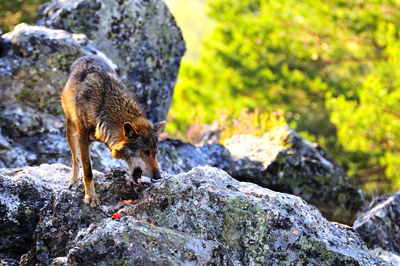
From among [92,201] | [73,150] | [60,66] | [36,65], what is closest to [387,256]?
[92,201]

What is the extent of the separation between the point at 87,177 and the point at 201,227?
1.37 m

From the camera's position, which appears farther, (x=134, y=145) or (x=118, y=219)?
(x=134, y=145)

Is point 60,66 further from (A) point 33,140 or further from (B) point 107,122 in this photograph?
(B) point 107,122

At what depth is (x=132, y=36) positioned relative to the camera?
30.5 feet

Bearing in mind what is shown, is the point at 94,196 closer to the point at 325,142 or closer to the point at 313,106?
the point at 325,142

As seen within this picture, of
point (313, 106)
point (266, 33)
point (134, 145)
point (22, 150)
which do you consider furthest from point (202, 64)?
point (134, 145)

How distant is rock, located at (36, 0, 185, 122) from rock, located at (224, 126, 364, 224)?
198cm

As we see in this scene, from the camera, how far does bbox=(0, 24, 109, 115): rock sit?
7840 millimetres

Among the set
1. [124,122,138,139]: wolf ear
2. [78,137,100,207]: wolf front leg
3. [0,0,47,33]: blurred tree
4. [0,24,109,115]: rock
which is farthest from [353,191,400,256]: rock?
[0,0,47,33]: blurred tree

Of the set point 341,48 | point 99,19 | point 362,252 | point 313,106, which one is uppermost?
point 341,48

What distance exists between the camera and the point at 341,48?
22516 mm

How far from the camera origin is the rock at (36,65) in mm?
7840

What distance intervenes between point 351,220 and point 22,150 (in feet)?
18.6

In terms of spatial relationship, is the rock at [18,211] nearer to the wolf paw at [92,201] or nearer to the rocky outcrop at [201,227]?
the rocky outcrop at [201,227]
